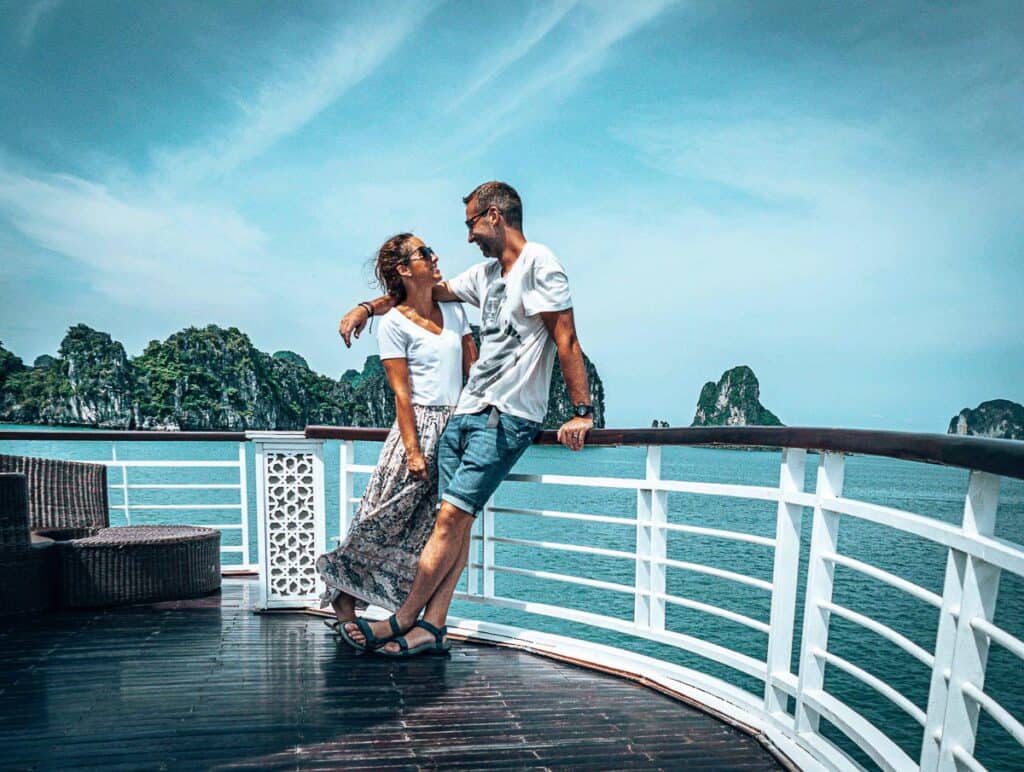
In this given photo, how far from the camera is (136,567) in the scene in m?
3.06

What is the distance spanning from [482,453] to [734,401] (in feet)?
279

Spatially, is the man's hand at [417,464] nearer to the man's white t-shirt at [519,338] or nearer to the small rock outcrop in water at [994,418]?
the man's white t-shirt at [519,338]

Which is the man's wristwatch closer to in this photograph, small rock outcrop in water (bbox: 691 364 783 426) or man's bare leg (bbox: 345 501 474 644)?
man's bare leg (bbox: 345 501 474 644)

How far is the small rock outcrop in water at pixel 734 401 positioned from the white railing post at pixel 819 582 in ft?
259

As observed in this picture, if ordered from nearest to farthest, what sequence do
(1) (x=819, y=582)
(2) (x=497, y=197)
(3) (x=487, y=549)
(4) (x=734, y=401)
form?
(1) (x=819, y=582)
(2) (x=497, y=197)
(3) (x=487, y=549)
(4) (x=734, y=401)

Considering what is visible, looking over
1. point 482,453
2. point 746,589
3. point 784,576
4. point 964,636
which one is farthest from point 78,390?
point 964,636

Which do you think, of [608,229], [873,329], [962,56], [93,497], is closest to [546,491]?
[608,229]

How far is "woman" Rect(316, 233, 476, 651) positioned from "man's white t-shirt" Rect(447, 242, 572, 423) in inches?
6.9

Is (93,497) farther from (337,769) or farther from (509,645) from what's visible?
(337,769)

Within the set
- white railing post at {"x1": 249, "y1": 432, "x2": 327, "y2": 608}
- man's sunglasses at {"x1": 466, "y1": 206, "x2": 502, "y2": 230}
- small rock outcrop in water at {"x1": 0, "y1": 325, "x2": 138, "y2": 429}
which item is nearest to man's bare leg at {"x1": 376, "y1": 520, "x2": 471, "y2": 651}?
white railing post at {"x1": 249, "y1": 432, "x2": 327, "y2": 608}

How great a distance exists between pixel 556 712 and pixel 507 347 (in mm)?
1030

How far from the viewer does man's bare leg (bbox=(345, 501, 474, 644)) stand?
2295mm

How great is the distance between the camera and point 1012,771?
29.8ft

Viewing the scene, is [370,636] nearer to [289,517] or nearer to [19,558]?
[289,517]
